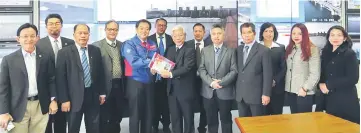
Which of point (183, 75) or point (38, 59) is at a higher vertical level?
point (38, 59)

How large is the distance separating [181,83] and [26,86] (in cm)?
160

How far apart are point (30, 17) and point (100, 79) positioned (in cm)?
216

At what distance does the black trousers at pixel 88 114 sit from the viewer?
3212 mm

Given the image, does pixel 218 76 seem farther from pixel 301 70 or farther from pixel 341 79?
pixel 341 79

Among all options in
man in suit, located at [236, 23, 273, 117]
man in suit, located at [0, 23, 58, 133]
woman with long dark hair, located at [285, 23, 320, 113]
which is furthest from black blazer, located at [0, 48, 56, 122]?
woman with long dark hair, located at [285, 23, 320, 113]

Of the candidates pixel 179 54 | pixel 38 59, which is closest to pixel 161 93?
pixel 179 54

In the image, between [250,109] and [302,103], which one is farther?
[250,109]

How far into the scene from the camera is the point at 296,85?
133 inches

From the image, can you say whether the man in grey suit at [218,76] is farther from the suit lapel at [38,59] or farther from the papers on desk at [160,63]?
the suit lapel at [38,59]

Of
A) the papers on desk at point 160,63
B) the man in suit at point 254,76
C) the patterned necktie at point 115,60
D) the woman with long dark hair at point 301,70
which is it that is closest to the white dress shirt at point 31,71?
the patterned necktie at point 115,60

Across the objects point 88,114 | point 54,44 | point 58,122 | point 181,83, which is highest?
point 54,44

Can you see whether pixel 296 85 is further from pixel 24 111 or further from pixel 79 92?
pixel 24 111

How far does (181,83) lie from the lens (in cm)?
360

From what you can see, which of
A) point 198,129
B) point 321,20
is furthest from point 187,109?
point 321,20
